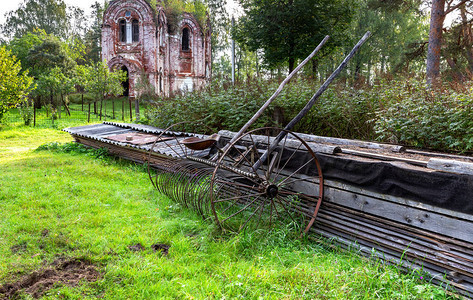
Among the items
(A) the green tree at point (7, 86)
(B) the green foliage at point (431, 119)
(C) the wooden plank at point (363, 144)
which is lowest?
(C) the wooden plank at point (363, 144)

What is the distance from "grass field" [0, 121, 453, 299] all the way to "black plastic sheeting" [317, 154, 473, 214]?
28.3 inches

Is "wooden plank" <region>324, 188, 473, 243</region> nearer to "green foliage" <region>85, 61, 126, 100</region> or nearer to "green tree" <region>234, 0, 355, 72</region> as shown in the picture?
"green tree" <region>234, 0, 355, 72</region>

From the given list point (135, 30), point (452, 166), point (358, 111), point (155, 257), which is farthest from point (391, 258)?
point (135, 30)

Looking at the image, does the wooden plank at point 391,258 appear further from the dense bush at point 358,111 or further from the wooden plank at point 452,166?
the dense bush at point 358,111

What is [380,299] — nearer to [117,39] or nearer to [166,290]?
[166,290]

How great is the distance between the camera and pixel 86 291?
2.86 metres

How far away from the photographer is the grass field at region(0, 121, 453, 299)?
2773 millimetres

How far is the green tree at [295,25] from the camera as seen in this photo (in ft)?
38.6

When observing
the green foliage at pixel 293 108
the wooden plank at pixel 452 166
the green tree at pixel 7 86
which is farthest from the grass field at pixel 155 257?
the green tree at pixel 7 86

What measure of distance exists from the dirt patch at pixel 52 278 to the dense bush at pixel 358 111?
4.58m

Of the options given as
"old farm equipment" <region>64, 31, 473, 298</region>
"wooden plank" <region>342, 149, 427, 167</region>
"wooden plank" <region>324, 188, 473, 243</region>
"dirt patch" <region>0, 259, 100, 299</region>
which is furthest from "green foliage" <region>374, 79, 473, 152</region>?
"dirt patch" <region>0, 259, 100, 299</region>

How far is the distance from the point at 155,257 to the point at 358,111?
192 inches

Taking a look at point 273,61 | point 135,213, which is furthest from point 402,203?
point 273,61

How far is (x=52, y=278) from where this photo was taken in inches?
120
